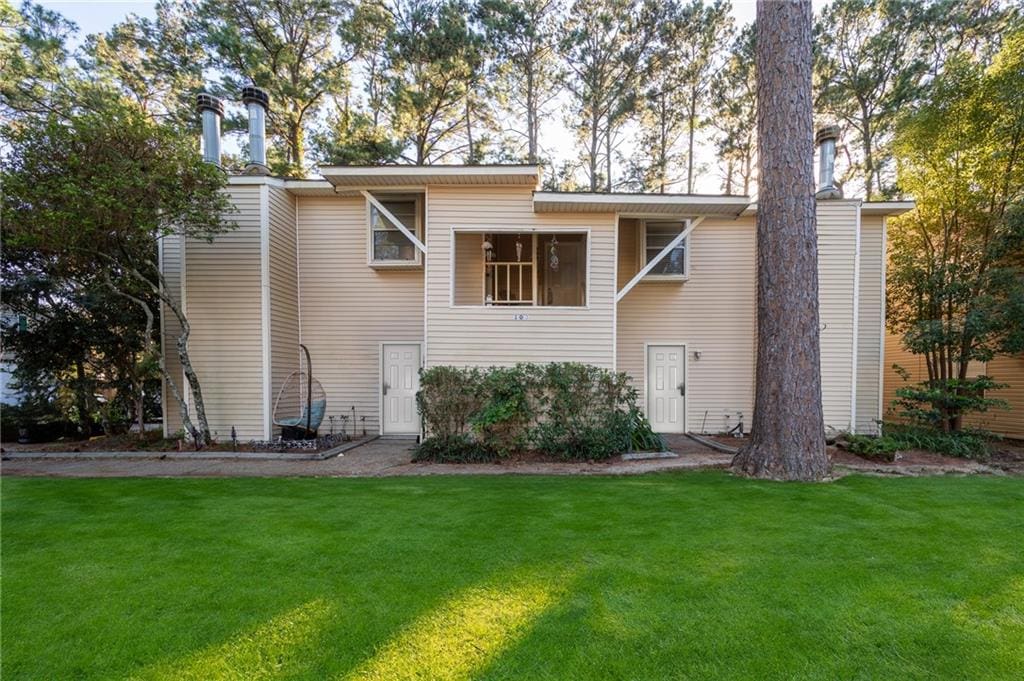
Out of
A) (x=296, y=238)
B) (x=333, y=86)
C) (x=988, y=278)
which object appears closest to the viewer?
(x=988, y=278)

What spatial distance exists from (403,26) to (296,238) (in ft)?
29.6

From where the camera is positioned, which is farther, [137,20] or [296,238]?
[137,20]

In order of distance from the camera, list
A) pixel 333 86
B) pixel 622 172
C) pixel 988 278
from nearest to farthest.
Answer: pixel 988 278, pixel 333 86, pixel 622 172

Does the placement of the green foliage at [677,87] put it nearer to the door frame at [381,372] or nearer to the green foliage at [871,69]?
the green foliage at [871,69]

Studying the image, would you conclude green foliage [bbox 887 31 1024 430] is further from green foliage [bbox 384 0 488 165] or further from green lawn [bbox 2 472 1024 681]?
green foliage [bbox 384 0 488 165]

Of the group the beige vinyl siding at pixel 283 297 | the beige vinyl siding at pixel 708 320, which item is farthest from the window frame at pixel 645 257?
the beige vinyl siding at pixel 283 297

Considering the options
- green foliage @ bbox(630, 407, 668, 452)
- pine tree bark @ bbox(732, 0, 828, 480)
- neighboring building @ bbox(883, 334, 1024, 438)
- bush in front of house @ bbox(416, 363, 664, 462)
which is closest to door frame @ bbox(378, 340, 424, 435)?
bush in front of house @ bbox(416, 363, 664, 462)

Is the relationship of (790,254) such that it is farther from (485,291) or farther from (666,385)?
(485,291)

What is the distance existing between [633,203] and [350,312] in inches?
243

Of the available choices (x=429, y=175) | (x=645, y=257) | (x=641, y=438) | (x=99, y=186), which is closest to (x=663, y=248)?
(x=645, y=257)

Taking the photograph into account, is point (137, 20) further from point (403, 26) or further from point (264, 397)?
point (264, 397)

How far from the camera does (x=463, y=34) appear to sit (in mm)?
12945

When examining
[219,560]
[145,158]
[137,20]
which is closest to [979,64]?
[219,560]

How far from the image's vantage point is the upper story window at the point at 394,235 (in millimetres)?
8508
